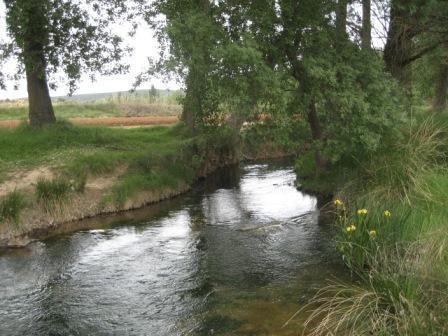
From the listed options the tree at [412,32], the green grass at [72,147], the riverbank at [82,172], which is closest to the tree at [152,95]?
the riverbank at [82,172]

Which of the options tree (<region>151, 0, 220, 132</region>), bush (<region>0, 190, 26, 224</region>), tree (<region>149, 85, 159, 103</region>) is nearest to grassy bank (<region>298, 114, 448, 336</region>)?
tree (<region>151, 0, 220, 132</region>)

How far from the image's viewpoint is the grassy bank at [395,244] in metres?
6.34

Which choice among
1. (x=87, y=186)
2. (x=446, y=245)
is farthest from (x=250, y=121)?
(x=446, y=245)

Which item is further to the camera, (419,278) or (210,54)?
(210,54)

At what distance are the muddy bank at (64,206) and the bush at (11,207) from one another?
0.15 meters

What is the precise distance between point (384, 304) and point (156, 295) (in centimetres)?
451

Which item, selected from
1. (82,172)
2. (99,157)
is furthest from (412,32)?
(82,172)

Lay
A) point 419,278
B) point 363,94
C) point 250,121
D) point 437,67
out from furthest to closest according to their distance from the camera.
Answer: point 437,67 < point 250,121 < point 363,94 < point 419,278

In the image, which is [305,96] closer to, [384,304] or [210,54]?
[210,54]

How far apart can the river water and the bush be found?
4.45 ft

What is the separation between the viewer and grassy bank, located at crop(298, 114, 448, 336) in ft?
20.8

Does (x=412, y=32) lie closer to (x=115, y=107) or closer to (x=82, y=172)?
(x=82, y=172)

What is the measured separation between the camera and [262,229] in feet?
46.6

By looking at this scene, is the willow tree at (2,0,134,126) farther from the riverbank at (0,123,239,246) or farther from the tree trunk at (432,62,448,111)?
the tree trunk at (432,62,448,111)
